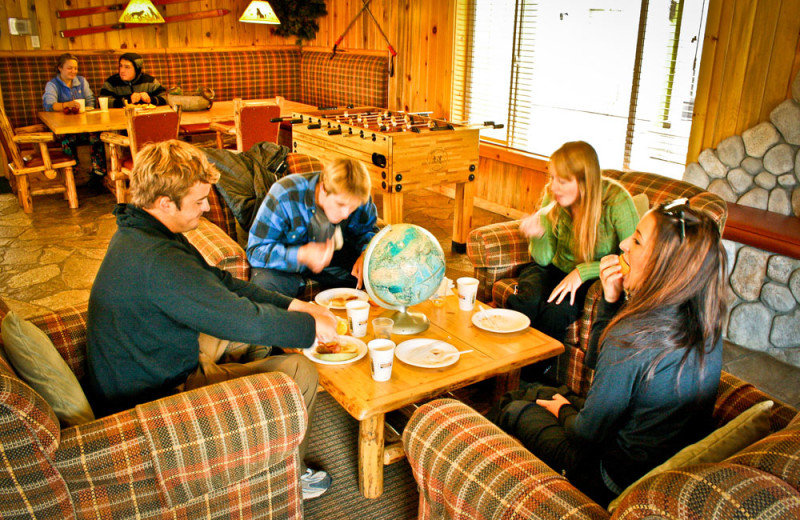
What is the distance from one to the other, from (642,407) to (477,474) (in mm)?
496

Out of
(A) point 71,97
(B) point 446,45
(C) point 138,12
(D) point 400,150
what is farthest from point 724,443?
(A) point 71,97

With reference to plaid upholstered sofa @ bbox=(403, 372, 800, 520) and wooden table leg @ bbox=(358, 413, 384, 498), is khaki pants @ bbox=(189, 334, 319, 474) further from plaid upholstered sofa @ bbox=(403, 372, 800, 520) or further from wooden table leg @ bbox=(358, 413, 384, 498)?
plaid upholstered sofa @ bbox=(403, 372, 800, 520)

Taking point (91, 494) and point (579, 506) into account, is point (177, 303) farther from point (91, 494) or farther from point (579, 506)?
point (579, 506)

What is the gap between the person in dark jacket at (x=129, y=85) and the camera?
651 cm

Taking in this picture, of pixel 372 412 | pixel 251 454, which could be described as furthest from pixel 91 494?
pixel 372 412

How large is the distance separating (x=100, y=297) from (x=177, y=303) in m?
0.23

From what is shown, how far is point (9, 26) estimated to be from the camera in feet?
21.7

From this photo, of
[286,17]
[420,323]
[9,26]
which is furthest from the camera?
[286,17]

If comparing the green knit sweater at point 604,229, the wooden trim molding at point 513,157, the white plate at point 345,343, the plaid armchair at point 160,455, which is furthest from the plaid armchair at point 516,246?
the wooden trim molding at point 513,157

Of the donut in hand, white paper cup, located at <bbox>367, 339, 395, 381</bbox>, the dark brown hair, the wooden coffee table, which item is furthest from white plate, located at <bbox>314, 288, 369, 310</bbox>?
the dark brown hair

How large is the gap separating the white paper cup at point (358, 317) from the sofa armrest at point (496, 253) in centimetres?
105

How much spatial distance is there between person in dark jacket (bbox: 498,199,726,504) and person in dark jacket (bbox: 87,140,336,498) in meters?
0.91

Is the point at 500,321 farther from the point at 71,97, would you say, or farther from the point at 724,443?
the point at 71,97

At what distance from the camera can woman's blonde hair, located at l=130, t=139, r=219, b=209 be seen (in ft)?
6.08
